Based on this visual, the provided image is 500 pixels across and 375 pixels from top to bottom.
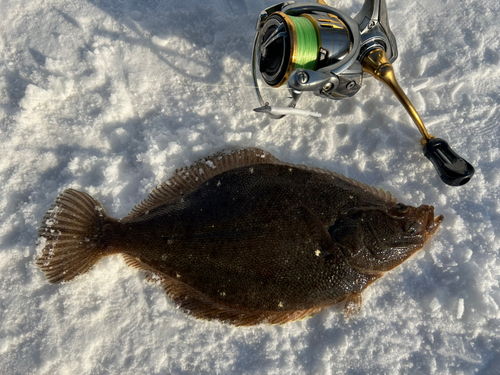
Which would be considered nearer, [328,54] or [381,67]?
[328,54]

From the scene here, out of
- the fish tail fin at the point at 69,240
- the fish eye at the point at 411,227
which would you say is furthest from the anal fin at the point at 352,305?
the fish tail fin at the point at 69,240

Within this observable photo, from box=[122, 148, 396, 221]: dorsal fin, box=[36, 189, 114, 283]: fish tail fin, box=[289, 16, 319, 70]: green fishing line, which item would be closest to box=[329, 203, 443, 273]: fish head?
box=[122, 148, 396, 221]: dorsal fin

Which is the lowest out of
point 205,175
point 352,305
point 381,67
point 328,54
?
point 352,305

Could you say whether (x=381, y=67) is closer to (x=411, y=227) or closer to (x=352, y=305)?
(x=411, y=227)

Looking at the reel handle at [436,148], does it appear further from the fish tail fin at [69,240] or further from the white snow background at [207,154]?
the fish tail fin at [69,240]

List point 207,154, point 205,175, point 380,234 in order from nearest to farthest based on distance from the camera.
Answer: point 380,234, point 205,175, point 207,154

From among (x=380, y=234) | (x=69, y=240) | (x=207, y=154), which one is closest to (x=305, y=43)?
(x=207, y=154)

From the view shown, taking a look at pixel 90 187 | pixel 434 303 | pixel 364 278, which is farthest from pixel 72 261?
A: pixel 434 303

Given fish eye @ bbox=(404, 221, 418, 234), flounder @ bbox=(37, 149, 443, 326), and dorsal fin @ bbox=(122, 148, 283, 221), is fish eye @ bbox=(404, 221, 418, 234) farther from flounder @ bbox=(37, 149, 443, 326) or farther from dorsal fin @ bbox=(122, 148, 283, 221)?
dorsal fin @ bbox=(122, 148, 283, 221)
